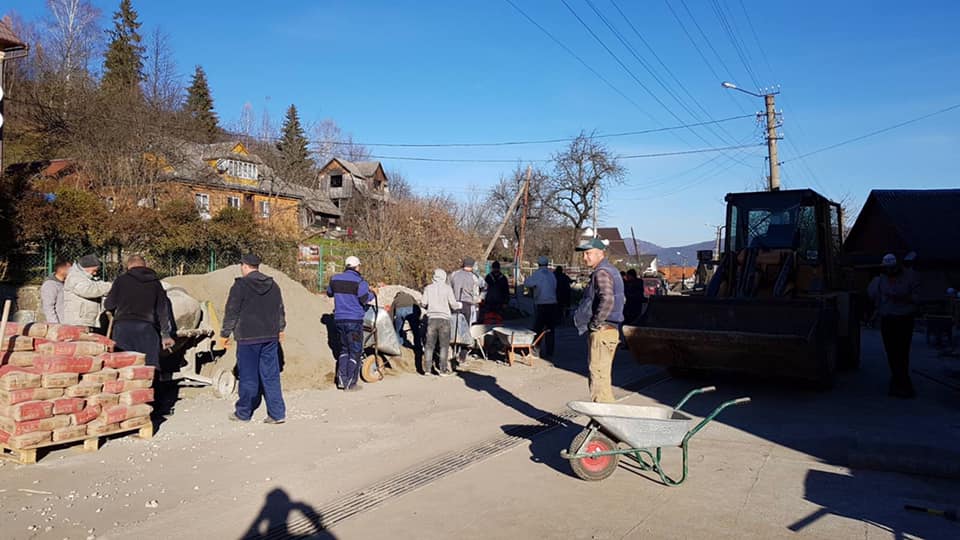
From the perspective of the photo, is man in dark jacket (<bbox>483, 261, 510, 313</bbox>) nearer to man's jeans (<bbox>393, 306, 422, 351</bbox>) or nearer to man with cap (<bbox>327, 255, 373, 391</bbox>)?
man's jeans (<bbox>393, 306, 422, 351</bbox>)

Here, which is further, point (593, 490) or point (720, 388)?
point (720, 388)

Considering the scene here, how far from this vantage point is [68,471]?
18.8ft

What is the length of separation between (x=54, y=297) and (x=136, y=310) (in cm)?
133

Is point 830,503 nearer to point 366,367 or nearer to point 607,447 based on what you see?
point 607,447

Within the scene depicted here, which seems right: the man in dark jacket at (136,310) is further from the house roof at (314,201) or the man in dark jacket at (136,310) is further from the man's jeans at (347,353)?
the house roof at (314,201)

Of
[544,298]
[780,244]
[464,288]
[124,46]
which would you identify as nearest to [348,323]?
[464,288]

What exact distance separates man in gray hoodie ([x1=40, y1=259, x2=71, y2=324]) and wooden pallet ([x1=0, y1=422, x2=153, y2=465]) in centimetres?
211

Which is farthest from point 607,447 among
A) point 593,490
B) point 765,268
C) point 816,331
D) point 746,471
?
point 765,268

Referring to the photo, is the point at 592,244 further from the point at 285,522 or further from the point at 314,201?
the point at 314,201

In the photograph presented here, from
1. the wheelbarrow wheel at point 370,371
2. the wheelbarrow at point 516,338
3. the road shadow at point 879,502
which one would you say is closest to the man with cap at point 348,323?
the wheelbarrow wheel at point 370,371

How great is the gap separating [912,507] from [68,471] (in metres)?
6.62

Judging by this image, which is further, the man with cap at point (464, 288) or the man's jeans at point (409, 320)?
the man's jeans at point (409, 320)

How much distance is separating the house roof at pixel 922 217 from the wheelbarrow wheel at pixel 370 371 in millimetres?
23894

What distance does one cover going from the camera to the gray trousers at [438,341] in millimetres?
11117
